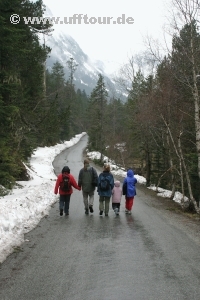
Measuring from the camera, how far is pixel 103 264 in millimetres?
5926

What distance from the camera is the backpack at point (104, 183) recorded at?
35.9ft

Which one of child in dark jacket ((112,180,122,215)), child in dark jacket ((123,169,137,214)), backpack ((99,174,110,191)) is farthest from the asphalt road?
child in dark jacket ((123,169,137,214))

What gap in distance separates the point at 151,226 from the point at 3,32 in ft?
31.6

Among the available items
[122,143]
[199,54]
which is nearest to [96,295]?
[199,54]

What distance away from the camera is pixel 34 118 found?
730 inches

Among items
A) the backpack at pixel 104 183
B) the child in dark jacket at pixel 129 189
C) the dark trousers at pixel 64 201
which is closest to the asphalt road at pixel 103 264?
the dark trousers at pixel 64 201

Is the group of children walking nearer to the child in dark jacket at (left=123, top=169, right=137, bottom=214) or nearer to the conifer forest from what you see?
the child in dark jacket at (left=123, top=169, right=137, bottom=214)

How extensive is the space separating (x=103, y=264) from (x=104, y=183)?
5132 mm

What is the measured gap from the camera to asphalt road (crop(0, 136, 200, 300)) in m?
4.73

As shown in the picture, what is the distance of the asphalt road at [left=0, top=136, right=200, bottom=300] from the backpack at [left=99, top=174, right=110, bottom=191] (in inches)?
60.8

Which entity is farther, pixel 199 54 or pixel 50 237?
pixel 199 54

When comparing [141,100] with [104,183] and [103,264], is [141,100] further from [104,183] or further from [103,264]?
[103,264]

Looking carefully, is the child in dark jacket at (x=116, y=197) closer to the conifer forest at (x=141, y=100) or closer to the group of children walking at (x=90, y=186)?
the group of children walking at (x=90, y=186)

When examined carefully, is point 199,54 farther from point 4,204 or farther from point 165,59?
point 4,204
